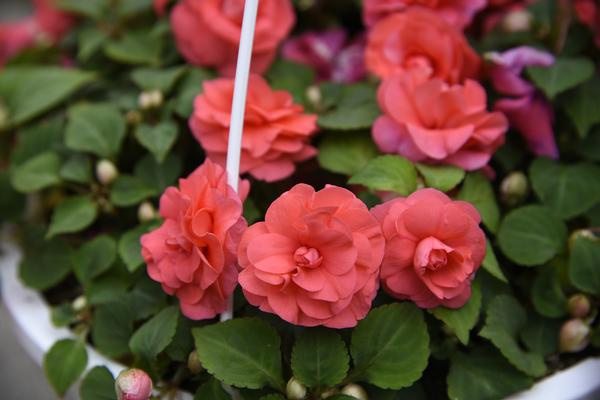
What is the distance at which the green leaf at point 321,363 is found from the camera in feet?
1.48

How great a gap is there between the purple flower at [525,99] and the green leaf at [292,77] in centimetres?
18

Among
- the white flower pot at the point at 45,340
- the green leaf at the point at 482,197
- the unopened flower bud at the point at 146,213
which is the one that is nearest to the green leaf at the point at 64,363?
the white flower pot at the point at 45,340

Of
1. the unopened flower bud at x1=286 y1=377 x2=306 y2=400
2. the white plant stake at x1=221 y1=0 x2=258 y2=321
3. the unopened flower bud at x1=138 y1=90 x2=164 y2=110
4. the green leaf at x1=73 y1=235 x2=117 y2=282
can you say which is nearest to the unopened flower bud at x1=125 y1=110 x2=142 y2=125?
the unopened flower bud at x1=138 y1=90 x2=164 y2=110

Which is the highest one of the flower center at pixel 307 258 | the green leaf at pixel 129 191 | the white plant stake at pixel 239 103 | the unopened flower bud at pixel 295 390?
the white plant stake at pixel 239 103

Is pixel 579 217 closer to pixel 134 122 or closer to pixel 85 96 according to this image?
pixel 134 122

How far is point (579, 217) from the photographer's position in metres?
0.62

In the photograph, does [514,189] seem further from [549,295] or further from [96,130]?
[96,130]

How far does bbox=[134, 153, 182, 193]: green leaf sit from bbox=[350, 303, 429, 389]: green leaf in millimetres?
244

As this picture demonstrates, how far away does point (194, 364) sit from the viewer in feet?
1.62

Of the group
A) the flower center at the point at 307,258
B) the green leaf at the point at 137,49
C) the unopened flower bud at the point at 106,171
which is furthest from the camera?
the green leaf at the point at 137,49

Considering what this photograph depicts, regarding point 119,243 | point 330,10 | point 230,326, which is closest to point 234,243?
point 230,326

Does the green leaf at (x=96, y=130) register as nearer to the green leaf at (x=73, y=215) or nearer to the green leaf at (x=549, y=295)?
the green leaf at (x=73, y=215)

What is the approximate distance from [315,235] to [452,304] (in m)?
0.12

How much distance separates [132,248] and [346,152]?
195mm
